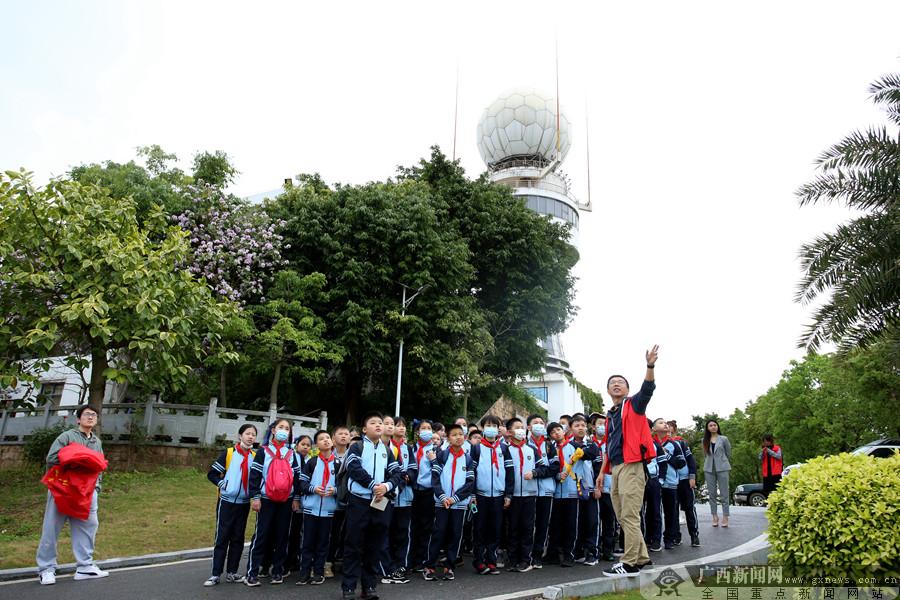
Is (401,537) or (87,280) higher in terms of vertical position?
(87,280)

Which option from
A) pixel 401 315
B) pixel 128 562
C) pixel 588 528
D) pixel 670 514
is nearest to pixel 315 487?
pixel 128 562

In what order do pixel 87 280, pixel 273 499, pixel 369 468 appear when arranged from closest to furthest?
pixel 369 468, pixel 273 499, pixel 87 280

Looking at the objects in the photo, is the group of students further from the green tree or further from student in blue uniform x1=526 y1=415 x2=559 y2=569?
the green tree

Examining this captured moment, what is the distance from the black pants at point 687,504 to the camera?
956 cm

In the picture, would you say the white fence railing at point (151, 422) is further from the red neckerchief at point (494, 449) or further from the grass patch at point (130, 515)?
the red neckerchief at point (494, 449)

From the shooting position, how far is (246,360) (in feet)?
55.2

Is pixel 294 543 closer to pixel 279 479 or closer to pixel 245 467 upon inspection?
pixel 279 479

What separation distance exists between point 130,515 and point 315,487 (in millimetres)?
6746

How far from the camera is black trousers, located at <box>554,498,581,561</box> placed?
8.04 m

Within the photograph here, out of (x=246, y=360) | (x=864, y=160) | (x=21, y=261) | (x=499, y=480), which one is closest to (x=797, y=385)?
(x=864, y=160)

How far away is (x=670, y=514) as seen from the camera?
9.46 m

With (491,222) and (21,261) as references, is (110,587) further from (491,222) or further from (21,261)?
(491,222)

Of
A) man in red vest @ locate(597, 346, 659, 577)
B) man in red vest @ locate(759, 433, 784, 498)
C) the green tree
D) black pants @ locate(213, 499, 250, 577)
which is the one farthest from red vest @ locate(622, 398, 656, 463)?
the green tree

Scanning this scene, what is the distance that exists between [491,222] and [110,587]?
18399mm
